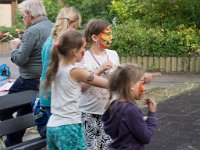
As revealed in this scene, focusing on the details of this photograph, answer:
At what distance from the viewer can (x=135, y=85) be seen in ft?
10.5

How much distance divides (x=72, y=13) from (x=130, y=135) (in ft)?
5.04

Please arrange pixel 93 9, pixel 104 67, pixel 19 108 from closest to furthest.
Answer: pixel 104 67 < pixel 19 108 < pixel 93 9

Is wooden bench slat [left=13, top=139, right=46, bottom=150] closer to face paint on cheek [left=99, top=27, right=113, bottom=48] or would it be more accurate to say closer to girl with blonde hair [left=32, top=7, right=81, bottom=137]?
girl with blonde hair [left=32, top=7, right=81, bottom=137]

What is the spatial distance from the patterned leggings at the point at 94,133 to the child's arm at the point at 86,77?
2.05 feet

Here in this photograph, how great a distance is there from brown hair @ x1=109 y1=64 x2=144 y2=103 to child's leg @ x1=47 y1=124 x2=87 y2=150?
1.94 feet

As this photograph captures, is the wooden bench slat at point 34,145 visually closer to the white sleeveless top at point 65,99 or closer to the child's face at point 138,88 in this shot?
the white sleeveless top at point 65,99

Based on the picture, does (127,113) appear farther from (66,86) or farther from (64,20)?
(64,20)

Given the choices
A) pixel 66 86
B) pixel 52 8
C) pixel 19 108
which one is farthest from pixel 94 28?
pixel 52 8

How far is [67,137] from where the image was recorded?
361 cm

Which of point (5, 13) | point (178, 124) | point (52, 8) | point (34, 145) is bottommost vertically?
point (178, 124)

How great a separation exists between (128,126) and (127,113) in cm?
9

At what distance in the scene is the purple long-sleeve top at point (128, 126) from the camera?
10.3ft

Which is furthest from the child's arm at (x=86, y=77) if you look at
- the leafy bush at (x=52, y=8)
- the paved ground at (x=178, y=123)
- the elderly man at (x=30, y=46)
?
the leafy bush at (x=52, y=8)

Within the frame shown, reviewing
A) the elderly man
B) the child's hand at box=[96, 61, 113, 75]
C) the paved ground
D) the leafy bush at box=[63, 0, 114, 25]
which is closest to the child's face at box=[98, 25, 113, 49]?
the child's hand at box=[96, 61, 113, 75]
